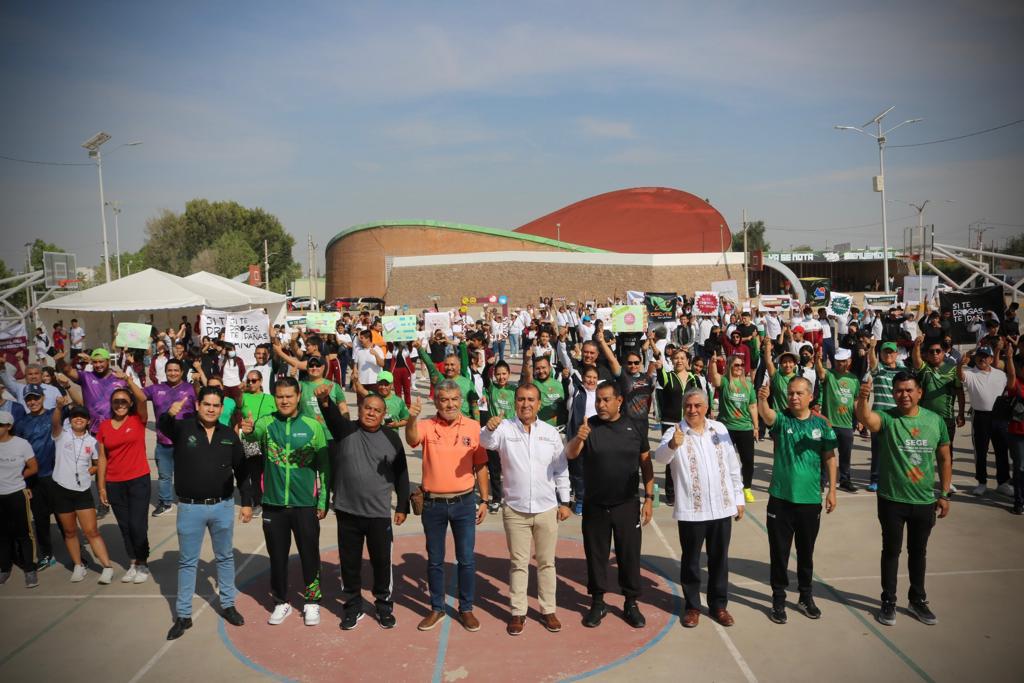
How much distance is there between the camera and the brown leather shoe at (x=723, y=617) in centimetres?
518

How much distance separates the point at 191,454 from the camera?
17.2 ft

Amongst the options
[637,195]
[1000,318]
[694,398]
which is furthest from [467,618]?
[637,195]

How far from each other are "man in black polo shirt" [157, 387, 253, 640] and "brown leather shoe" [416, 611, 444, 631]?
1438 mm

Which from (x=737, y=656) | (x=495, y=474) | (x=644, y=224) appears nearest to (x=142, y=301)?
(x=495, y=474)

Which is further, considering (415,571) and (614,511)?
(415,571)

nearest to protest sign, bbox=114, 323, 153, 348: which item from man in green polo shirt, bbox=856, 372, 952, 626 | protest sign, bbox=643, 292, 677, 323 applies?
man in green polo shirt, bbox=856, 372, 952, 626

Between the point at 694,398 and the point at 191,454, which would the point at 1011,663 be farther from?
the point at 191,454

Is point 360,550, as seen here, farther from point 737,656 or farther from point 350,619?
point 737,656

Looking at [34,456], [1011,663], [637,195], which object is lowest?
[1011,663]

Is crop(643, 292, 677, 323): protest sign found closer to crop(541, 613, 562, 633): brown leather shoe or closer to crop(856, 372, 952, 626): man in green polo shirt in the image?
crop(856, 372, 952, 626): man in green polo shirt

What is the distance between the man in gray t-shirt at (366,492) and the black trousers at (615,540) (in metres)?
1.42

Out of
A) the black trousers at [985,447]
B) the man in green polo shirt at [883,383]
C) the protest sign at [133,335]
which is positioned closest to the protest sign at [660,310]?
the man in green polo shirt at [883,383]

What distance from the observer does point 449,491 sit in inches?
204

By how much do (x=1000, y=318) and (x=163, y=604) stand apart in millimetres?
16163
